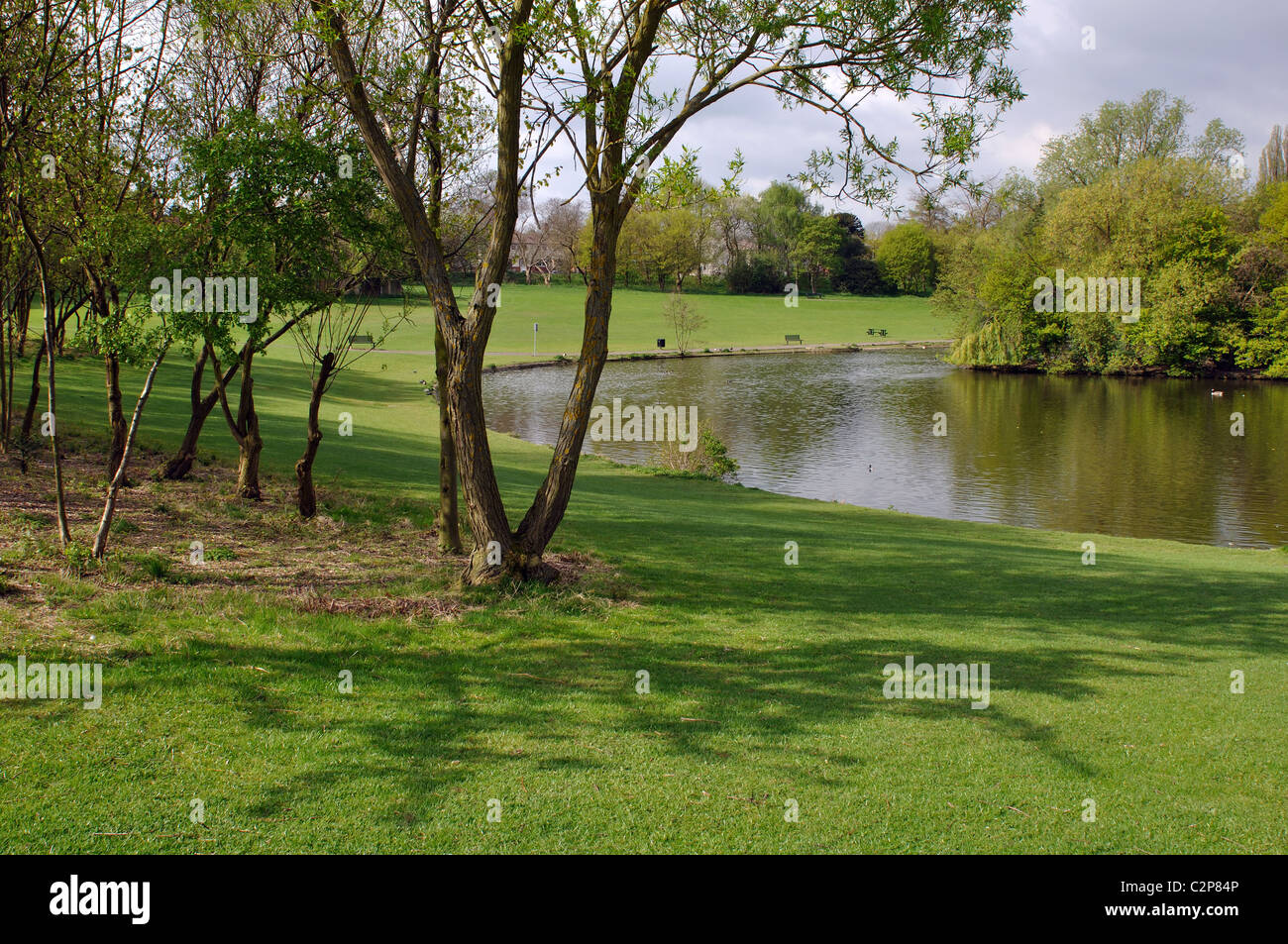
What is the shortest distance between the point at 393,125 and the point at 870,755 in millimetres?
9206

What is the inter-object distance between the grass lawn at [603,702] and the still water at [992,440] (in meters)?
13.2

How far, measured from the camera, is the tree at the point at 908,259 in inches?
4727

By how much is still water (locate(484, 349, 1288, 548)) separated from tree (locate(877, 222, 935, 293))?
60.4 m

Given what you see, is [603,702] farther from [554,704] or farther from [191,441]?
[191,441]

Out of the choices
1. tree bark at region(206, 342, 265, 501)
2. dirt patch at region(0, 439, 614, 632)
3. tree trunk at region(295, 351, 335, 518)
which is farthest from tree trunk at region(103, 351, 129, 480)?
tree trunk at region(295, 351, 335, 518)

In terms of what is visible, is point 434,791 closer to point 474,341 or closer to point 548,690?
point 548,690

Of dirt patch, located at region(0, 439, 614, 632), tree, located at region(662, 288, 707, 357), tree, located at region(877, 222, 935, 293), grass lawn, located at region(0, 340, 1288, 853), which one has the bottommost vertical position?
grass lawn, located at region(0, 340, 1288, 853)

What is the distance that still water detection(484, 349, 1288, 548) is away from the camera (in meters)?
25.6

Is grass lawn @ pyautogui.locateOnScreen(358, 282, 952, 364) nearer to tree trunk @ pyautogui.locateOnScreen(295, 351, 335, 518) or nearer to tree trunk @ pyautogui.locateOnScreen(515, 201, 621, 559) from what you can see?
tree trunk @ pyautogui.locateOnScreen(295, 351, 335, 518)

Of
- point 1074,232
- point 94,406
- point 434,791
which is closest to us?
point 434,791

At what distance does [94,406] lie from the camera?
70.7 ft

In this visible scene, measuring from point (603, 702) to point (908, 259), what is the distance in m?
124

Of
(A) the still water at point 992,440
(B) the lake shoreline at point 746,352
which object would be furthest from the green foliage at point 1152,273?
(B) the lake shoreline at point 746,352

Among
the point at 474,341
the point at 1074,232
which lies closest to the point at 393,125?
the point at 474,341
